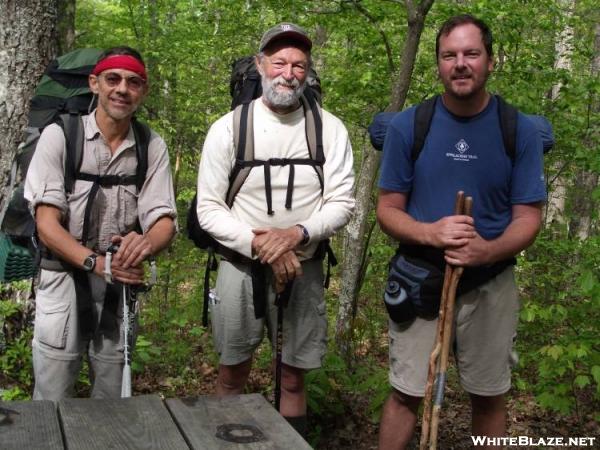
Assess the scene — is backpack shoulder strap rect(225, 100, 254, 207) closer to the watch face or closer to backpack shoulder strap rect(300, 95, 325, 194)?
backpack shoulder strap rect(300, 95, 325, 194)

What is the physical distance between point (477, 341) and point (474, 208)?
705mm

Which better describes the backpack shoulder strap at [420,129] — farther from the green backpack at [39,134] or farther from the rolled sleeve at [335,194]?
the green backpack at [39,134]

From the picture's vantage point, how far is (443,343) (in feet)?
9.95

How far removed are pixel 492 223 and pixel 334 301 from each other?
6325 mm

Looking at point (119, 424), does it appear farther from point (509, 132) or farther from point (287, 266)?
point (509, 132)

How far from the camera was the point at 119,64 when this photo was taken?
134 inches

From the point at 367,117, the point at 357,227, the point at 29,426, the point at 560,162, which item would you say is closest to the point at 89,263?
the point at 29,426

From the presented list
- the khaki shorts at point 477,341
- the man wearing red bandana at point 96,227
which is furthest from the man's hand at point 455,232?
the man wearing red bandana at point 96,227

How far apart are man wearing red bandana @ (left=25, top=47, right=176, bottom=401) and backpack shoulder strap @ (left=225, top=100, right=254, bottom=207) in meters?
0.36

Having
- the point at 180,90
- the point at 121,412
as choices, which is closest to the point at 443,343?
the point at 121,412

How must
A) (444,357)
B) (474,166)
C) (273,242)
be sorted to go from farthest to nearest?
1. (273,242)
2. (474,166)
3. (444,357)

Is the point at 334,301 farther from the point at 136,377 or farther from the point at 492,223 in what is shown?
the point at 492,223

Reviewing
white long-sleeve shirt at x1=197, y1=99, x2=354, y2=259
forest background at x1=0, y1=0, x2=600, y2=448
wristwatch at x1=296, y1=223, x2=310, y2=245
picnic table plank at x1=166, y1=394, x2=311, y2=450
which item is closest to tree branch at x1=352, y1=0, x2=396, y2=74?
forest background at x1=0, y1=0, x2=600, y2=448

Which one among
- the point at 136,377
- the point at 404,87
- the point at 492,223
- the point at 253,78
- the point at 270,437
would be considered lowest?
the point at 136,377
